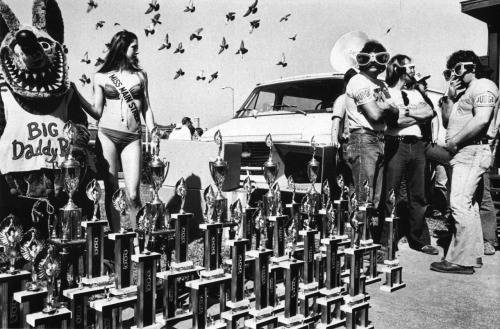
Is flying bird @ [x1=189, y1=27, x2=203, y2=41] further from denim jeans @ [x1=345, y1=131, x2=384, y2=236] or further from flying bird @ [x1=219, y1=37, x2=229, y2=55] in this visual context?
denim jeans @ [x1=345, y1=131, x2=384, y2=236]

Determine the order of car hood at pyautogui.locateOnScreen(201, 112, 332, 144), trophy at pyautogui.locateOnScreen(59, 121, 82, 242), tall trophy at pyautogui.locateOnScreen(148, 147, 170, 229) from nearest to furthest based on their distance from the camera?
1. trophy at pyautogui.locateOnScreen(59, 121, 82, 242)
2. tall trophy at pyautogui.locateOnScreen(148, 147, 170, 229)
3. car hood at pyautogui.locateOnScreen(201, 112, 332, 144)

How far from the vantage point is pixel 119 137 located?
372 cm

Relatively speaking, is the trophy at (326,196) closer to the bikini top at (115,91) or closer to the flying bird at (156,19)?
the bikini top at (115,91)

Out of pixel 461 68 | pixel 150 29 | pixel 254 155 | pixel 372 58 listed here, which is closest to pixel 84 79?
pixel 150 29

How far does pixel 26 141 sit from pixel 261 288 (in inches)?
63.6

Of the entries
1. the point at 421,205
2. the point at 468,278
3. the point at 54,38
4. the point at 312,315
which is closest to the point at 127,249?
the point at 312,315

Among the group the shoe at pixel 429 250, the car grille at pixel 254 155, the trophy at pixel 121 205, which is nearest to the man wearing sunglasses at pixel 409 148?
the shoe at pixel 429 250

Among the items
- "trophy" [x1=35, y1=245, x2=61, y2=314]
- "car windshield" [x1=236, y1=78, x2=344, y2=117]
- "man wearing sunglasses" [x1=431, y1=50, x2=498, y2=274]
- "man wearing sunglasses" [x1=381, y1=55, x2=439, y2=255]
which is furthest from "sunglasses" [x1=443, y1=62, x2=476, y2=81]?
"trophy" [x1=35, y1=245, x2=61, y2=314]

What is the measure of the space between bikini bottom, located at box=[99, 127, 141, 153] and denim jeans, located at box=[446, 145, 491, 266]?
2629 millimetres

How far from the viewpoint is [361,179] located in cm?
387

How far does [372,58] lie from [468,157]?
3.64 feet

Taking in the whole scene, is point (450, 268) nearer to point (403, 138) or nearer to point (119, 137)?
point (403, 138)

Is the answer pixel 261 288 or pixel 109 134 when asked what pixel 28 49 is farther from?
pixel 261 288

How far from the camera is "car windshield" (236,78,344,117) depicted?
5.67 m
